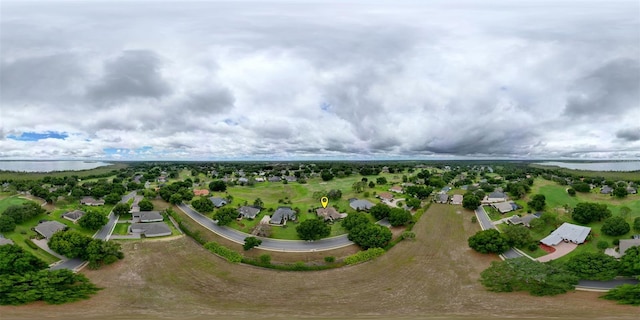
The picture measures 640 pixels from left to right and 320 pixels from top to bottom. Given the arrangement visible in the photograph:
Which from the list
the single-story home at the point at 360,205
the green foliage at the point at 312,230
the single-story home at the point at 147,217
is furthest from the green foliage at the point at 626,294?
the single-story home at the point at 147,217

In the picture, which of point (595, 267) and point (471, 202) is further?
point (471, 202)

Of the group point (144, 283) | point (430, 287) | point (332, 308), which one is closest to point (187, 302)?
point (144, 283)

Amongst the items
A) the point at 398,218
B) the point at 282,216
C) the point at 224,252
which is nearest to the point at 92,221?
the point at 224,252

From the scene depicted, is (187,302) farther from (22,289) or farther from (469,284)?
(469,284)

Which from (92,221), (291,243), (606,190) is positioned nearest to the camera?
(291,243)

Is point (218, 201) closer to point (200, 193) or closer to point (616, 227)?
point (200, 193)
